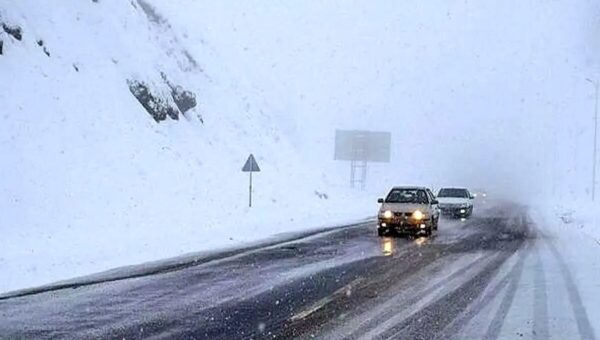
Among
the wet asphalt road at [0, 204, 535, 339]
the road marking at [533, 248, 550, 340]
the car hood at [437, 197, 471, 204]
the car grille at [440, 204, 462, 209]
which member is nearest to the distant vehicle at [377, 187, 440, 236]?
the wet asphalt road at [0, 204, 535, 339]

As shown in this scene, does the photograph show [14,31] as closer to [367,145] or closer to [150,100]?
[150,100]

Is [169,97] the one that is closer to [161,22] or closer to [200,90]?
[200,90]

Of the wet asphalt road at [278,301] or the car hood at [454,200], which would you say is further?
the car hood at [454,200]

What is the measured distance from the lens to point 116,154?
29.6 meters

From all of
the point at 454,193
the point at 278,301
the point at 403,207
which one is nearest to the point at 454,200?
the point at 454,193

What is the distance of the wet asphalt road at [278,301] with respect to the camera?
8194 mm

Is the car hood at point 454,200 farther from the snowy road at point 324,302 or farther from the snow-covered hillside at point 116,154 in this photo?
the snowy road at point 324,302

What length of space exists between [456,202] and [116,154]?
700 inches

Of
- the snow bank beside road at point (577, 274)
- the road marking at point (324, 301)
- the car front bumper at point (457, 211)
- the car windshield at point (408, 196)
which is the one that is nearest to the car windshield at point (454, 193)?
the car front bumper at point (457, 211)

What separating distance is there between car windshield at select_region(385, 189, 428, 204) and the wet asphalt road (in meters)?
7.29

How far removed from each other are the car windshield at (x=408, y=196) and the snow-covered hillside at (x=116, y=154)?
409 centimetres

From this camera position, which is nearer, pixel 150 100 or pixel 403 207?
pixel 403 207

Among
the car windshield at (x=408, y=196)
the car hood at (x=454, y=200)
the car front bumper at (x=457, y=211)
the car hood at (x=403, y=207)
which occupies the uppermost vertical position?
the car windshield at (x=408, y=196)

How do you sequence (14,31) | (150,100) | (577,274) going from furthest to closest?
1. (150,100)
2. (14,31)
3. (577,274)
